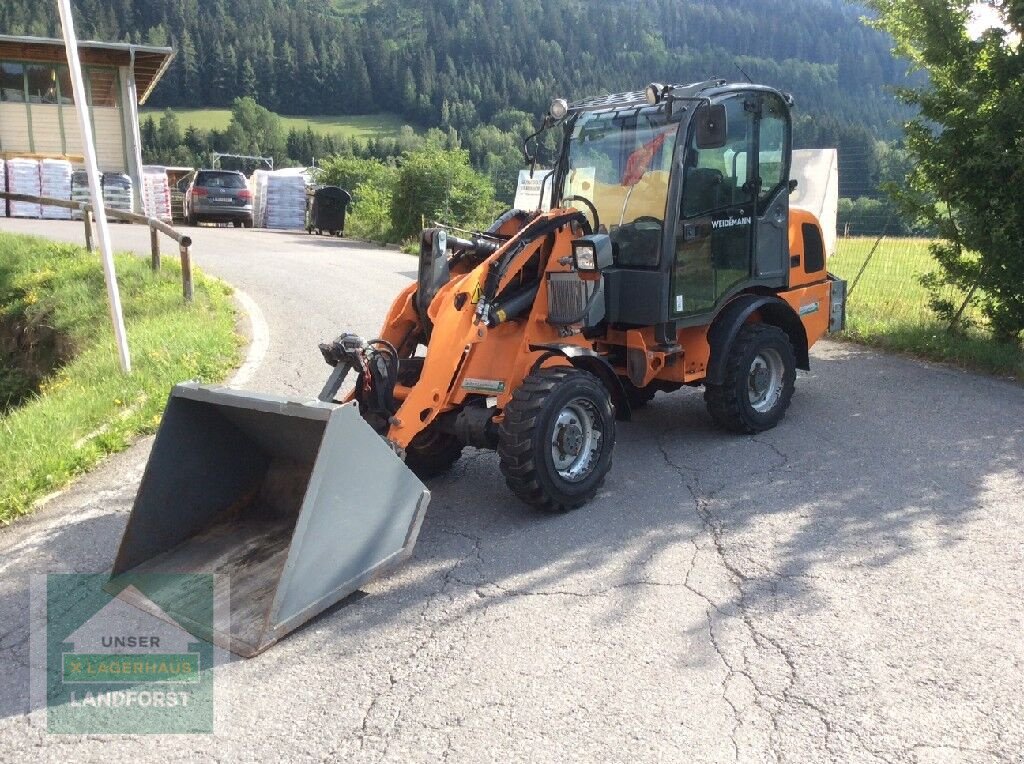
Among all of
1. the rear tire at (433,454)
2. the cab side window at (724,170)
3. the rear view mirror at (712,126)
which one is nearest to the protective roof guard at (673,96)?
the cab side window at (724,170)

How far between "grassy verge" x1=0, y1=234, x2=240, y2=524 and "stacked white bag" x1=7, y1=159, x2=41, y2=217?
422 inches

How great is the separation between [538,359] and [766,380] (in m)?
2.42

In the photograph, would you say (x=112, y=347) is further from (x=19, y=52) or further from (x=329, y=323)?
(x=19, y=52)

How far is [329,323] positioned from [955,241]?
7176 millimetres

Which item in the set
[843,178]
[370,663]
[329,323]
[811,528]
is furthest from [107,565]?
[843,178]

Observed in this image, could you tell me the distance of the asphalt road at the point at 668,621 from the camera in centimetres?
340

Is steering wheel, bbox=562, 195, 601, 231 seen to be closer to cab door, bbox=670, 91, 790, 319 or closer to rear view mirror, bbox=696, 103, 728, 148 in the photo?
cab door, bbox=670, 91, 790, 319

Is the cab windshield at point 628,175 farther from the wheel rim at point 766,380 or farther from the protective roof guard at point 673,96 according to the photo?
the wheel rim at point 766,380

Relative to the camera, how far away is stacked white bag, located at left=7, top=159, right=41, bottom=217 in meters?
25.6

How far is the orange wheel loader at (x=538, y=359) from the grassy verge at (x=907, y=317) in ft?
7.60

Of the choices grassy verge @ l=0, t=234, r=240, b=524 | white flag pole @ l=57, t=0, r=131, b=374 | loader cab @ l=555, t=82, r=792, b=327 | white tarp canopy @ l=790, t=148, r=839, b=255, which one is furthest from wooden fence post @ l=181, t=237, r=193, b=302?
white tarp canopy @ l=790, t=148, r=839, b=255

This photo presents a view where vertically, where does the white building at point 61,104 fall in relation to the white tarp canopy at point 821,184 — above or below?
above

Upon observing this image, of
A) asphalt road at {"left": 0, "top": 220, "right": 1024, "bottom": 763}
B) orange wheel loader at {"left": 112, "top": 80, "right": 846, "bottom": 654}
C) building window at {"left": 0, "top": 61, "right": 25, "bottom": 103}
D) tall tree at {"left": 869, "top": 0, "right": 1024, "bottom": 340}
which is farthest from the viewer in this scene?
building window at {"left": 0, "top": 61, "right": 25, "bottom": 103}

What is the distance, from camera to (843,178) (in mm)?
18422
